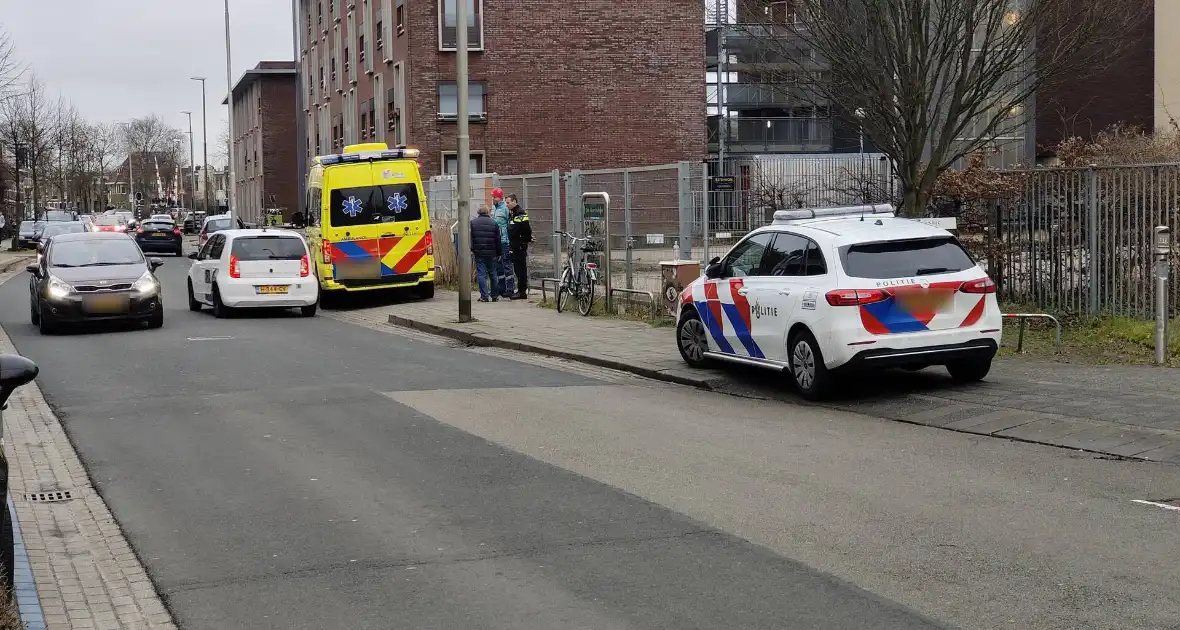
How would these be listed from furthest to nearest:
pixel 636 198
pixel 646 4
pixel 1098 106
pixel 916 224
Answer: pixel 646 4 → pixel 1098 106 → pixel 636 198 → pixel 916 224

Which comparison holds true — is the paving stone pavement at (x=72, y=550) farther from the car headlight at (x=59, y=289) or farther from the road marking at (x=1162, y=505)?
the car headlight at (x=59, y=289)

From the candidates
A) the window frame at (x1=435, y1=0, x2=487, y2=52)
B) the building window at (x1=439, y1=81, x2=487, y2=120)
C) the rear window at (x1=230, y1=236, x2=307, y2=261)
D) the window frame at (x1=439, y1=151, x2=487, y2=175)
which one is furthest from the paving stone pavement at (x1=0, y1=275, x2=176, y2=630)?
the window frame at (x1=435, y1=0, x2=487, y2=52)

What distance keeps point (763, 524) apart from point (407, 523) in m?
1.90

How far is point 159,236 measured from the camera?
53.6m

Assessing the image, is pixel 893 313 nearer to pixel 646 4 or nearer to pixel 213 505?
pixel 213 505

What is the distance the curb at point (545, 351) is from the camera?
13336 mm

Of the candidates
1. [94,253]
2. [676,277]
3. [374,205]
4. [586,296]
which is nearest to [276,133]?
[374,205]

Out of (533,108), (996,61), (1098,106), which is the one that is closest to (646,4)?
(533,108)

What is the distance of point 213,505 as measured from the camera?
7.85 m

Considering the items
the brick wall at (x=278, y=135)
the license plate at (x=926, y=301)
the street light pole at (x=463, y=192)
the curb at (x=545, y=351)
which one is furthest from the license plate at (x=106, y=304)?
the brick wall at (x=278, y=135)

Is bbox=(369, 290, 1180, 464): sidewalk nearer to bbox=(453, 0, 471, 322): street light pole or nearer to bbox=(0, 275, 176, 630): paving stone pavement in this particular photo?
bbox=(453, 0, 471, 322): street light pole

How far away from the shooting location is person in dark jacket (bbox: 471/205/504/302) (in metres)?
23.2

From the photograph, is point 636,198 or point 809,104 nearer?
point 809,104

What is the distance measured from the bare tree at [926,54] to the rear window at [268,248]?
9.39m
